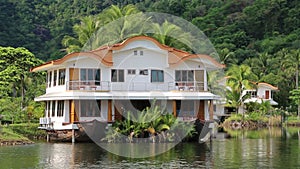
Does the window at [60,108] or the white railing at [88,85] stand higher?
the white railing at [88,85]

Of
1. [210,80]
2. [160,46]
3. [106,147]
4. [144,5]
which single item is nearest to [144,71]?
[160,46]

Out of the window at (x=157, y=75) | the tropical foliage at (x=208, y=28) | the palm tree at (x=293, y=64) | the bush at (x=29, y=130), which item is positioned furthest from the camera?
the palm tree at (x=293, y=64)

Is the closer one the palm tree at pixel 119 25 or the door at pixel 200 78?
the door at pixel 200 78

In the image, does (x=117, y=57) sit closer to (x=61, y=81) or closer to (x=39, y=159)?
(x=61, y=81)

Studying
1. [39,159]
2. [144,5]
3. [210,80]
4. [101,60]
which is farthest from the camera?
[144,5]

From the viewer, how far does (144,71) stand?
2838 centimetres

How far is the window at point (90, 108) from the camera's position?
26.8 metres

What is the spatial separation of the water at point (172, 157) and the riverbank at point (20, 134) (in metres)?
1.14

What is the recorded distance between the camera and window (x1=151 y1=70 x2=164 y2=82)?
2850 centimetres

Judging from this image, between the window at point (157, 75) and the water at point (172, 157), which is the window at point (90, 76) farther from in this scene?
the water at point (172, 157)

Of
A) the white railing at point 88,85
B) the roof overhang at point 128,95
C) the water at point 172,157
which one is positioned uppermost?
the white railing at point 88,85

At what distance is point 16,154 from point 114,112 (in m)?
8.40

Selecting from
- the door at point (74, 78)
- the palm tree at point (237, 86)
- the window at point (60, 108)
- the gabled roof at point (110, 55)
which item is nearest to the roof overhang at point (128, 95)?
the window at point (60, 108)

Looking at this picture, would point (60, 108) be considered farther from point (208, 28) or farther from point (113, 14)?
point (208, 28)
